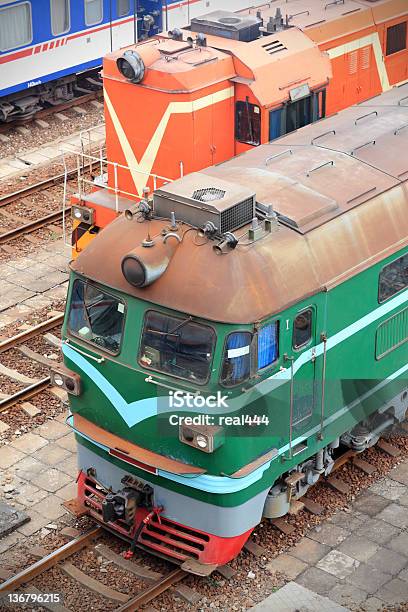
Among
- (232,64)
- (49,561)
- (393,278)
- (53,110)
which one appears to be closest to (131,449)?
(49,561)

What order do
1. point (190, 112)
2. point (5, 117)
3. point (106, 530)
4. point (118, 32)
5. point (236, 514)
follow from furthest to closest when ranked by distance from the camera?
1. point (118, 32)
2. point (5, 117)
3. point (190, 112)
4. point (106, 530)
5. point (236, 514)


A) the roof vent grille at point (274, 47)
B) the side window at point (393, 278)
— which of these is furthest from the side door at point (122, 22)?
the side window at point (393, 278)

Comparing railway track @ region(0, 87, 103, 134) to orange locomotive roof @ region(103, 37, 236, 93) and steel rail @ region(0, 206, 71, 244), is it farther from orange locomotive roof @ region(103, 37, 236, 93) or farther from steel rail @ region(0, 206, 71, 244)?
orange locomotive roof @ region(103, 37, 236, 93)

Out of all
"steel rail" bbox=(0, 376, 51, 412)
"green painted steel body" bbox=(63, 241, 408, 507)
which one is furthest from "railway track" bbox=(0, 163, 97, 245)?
"green painted steel body" bbox=(63, 241, 408, 507)

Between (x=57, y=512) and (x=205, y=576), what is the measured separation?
2095 mm

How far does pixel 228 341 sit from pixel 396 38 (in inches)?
374

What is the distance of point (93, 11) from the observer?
2527cm

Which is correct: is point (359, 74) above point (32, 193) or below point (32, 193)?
above

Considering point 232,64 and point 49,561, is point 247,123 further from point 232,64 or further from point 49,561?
point 49,561

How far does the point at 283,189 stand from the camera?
1176cm

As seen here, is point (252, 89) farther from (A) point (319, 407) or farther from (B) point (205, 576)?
Answer: (B) point (205, 576)

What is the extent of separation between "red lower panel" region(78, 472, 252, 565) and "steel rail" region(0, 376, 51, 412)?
114 inches

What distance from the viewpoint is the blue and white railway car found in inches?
926

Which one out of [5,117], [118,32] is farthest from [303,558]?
[118,32]
